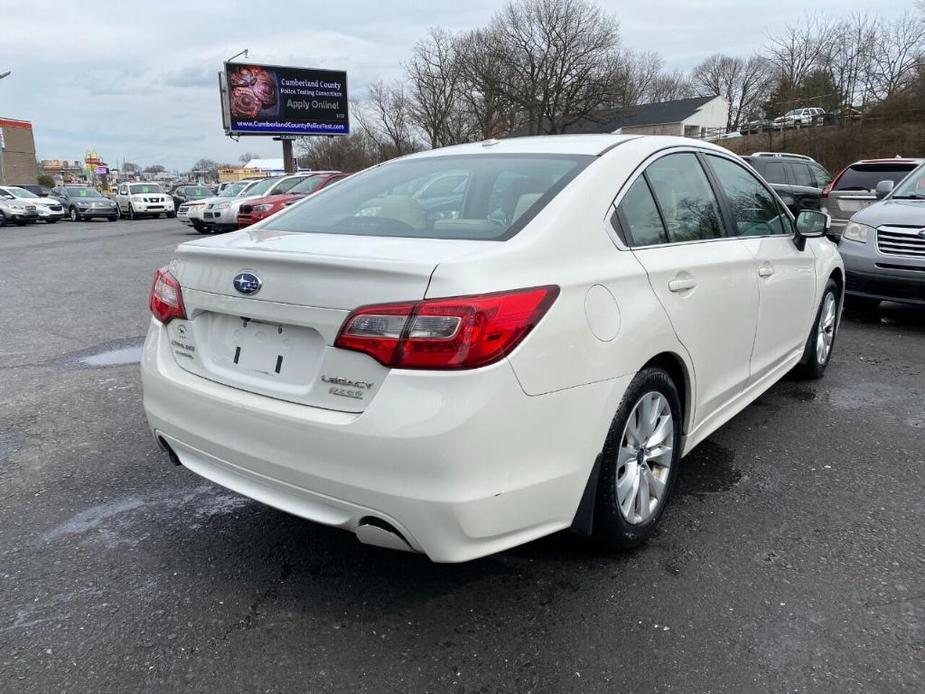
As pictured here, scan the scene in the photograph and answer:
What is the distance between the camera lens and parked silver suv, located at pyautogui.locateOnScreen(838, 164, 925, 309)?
6.65 meters

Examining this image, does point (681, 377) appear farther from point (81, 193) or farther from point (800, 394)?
point (81, 193)

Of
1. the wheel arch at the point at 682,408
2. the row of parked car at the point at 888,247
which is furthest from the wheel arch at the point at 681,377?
the row of parked car at the point at 888,247

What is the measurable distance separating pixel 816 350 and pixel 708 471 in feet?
6.27

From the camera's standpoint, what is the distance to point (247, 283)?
7.97ft

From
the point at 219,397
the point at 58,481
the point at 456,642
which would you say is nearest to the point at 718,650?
the point at 456,642

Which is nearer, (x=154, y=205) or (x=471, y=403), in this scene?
(x=471, y=403)

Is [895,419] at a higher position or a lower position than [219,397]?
lower

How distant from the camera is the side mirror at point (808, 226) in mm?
4281

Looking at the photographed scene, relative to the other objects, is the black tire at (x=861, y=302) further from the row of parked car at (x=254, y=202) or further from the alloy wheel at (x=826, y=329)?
the row of parked car at (x=254, y=202)

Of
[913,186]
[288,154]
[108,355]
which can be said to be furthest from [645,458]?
[288,154]

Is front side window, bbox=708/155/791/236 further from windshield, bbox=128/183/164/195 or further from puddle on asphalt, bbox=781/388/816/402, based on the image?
windshield, bbox=128/183/164/195

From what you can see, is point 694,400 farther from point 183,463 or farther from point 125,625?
point 125,625

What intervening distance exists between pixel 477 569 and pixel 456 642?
46 centimetres

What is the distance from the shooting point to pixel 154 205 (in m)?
32.4
